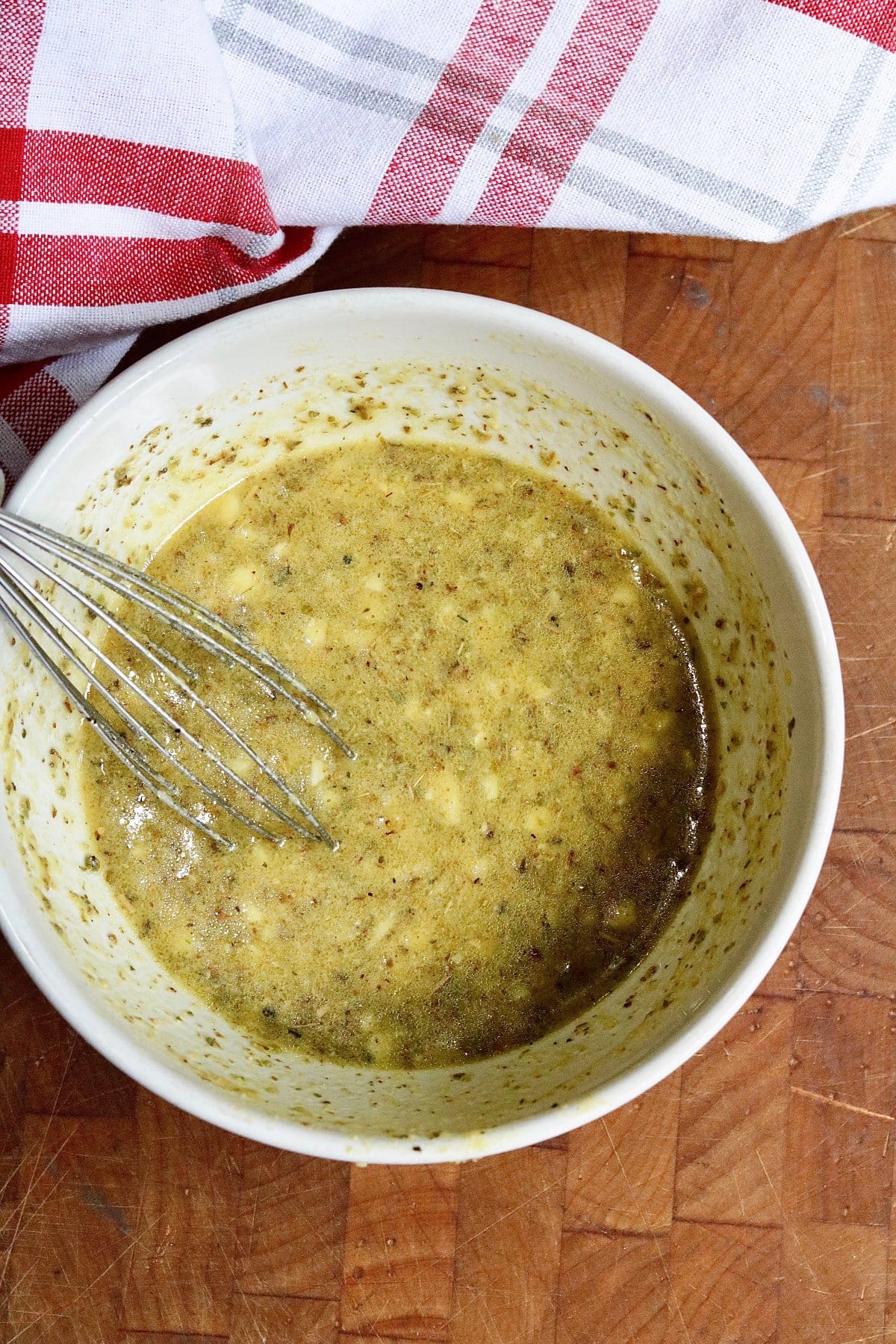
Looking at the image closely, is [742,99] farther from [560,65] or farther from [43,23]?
[43,23]

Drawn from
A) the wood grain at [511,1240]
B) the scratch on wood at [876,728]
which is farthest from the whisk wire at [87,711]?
the scratch on wood at [876,728]

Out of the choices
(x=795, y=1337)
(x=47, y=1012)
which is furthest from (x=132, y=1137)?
(x=795, y=1337)

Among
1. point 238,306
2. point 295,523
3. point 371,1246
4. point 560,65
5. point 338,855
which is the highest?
point 560,65

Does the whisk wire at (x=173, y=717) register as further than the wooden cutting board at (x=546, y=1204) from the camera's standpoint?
No

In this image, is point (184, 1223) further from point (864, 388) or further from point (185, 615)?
point (864, 388)

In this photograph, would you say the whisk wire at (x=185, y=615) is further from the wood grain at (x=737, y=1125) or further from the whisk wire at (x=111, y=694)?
the wood grain at (x=737, y=1125)
